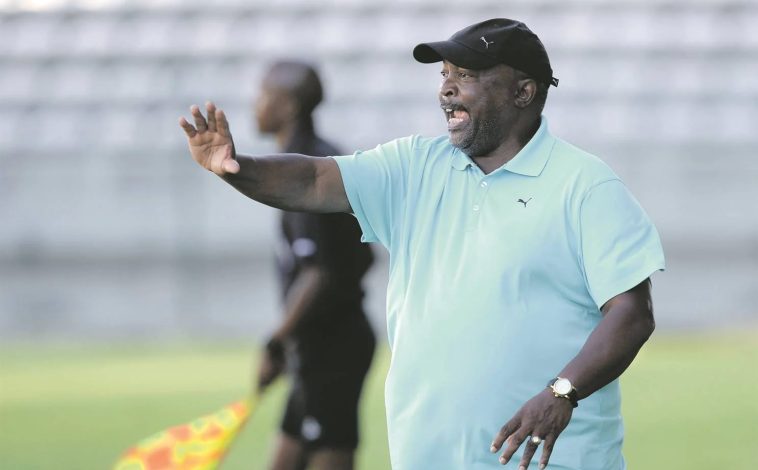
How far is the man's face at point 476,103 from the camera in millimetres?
3371

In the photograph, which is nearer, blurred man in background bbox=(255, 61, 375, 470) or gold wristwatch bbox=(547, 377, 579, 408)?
gold wristwatch bbox=(547, 377, 579, 408)

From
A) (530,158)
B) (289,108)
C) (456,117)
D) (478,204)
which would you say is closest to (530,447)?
(478,204)

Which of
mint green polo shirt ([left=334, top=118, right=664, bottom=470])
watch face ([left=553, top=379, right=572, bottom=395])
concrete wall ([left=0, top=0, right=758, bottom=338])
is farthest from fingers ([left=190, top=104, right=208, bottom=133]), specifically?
concrete wall ([left=0, top=0, right=758, bottom=338])

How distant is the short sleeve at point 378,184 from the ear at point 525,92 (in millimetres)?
279

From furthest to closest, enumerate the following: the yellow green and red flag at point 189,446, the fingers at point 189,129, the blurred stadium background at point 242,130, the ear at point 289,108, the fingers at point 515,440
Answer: the blurred stadium background at point 242,130, the ear at point 289,108, the yellow green and red flag at point 189,446, the fingers at point 189,129, the fingers at point 515,440

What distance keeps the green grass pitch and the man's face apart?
4.52m

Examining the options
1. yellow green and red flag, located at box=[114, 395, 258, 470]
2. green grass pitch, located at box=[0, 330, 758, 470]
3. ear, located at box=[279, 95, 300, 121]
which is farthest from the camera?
green grass pitch, located at box=[0, 330, 758, 470]

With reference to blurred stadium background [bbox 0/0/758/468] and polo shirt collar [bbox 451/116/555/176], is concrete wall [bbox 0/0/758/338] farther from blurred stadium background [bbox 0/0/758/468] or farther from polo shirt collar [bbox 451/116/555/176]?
polo shirt collar [bbox 451/116/555/176]

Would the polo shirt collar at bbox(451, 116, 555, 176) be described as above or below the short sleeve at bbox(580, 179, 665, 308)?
above

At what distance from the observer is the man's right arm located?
329cm

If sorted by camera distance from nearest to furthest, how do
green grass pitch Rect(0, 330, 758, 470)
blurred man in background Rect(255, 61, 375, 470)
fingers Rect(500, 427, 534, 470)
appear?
1. fingers Rect(500, 427, 534, 470)
2. blurred man in background Rect(255, 61, 375, 470)
3. green grass pitch Rect(0, 330, 758, 470)

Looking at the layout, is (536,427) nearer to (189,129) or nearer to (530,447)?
(530,447)

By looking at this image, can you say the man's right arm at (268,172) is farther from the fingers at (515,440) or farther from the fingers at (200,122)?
the fingers at (515,440)

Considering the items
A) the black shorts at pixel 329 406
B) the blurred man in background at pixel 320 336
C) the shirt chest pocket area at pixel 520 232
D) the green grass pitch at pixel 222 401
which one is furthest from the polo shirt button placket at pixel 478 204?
the green grass pitch at pixel 222 401
